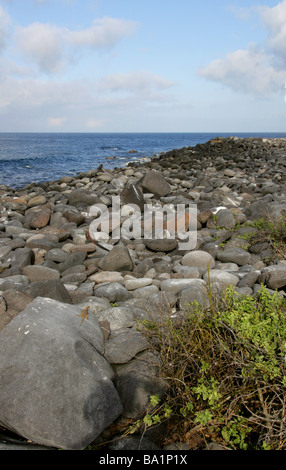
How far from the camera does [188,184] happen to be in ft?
44.3

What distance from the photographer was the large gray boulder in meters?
2.60

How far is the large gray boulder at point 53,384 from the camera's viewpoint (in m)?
2.60

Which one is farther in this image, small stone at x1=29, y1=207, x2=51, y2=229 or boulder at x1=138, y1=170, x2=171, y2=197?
boulder at x1=138, y1=170, x2=171, y2=197

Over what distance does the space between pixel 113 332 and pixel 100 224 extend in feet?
14.4

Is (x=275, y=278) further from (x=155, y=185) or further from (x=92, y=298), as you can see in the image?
(x=155, y=185)

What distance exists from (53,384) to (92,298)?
189 centimetres

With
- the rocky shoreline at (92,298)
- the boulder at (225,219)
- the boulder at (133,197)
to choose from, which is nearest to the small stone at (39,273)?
the rocky shoreline at (92,298)

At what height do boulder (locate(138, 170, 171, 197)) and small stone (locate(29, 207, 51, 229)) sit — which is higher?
boulder (locate(138, 170, 171, 197))

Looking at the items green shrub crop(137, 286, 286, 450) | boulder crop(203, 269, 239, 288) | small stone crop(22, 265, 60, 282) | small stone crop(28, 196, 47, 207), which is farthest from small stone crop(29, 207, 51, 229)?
green shrub crop(137, 286, 286, 450)

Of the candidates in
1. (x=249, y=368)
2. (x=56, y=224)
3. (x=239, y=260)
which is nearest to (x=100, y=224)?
(x=56, y=224)

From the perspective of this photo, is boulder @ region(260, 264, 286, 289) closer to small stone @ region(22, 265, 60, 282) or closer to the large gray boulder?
the large gray boulder

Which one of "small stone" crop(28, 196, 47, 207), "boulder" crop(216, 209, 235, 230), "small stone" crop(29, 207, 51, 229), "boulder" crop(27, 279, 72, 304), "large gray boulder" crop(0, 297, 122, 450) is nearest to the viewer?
"large gray boulder" crop(0, 297, 122, 450)
